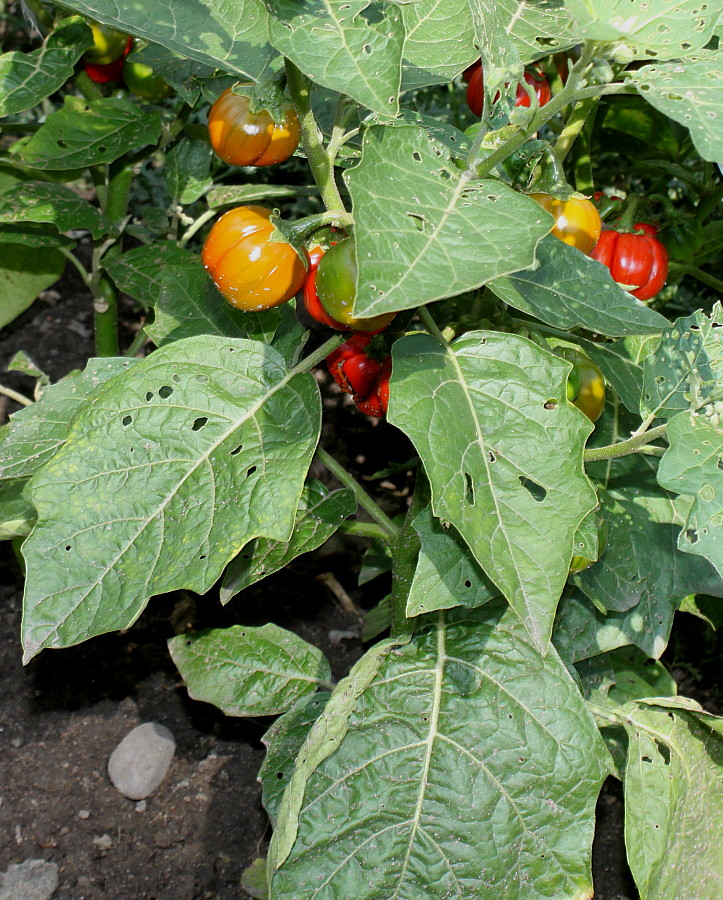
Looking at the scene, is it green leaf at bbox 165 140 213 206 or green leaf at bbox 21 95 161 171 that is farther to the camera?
green leaf at bbox 165 140 213 206

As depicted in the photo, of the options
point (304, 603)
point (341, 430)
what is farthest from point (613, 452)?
point (341, 430)

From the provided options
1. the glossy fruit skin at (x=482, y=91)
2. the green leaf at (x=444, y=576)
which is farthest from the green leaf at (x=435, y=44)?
the green leaf at (x=444, y=576)

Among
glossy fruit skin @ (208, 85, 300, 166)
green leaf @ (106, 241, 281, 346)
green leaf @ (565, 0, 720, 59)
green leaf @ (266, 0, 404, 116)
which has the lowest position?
green leaf @ (106, 241, 281, 346)

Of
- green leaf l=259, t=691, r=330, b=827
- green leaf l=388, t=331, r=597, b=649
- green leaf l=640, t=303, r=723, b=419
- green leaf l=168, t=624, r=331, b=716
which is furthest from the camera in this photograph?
green leaf l=168, t=624, r=331, b=716

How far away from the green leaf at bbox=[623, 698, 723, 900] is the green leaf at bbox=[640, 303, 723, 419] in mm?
565

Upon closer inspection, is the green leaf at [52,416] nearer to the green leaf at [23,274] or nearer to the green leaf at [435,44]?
the green leaf at [435,44]

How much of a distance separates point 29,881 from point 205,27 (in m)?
1.54

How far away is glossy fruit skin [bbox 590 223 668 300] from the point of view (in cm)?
159

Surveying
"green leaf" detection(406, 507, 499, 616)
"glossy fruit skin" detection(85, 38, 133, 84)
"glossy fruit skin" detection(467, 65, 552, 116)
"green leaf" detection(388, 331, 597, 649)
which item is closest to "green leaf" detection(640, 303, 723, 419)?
"green leaf" detection(388, 331, 597, 649)

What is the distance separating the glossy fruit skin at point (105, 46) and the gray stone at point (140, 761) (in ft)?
4.72

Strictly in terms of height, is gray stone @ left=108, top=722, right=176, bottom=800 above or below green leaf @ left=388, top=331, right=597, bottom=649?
below

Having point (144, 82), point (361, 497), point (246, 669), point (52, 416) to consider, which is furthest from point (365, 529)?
point (144, 82)

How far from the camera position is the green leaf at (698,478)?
1062mm

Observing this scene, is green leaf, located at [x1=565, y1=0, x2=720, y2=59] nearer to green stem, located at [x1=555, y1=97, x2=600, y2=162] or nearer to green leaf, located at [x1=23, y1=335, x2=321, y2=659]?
green stem, located at [x1=555, y1=97, x2=600, y2=162]
